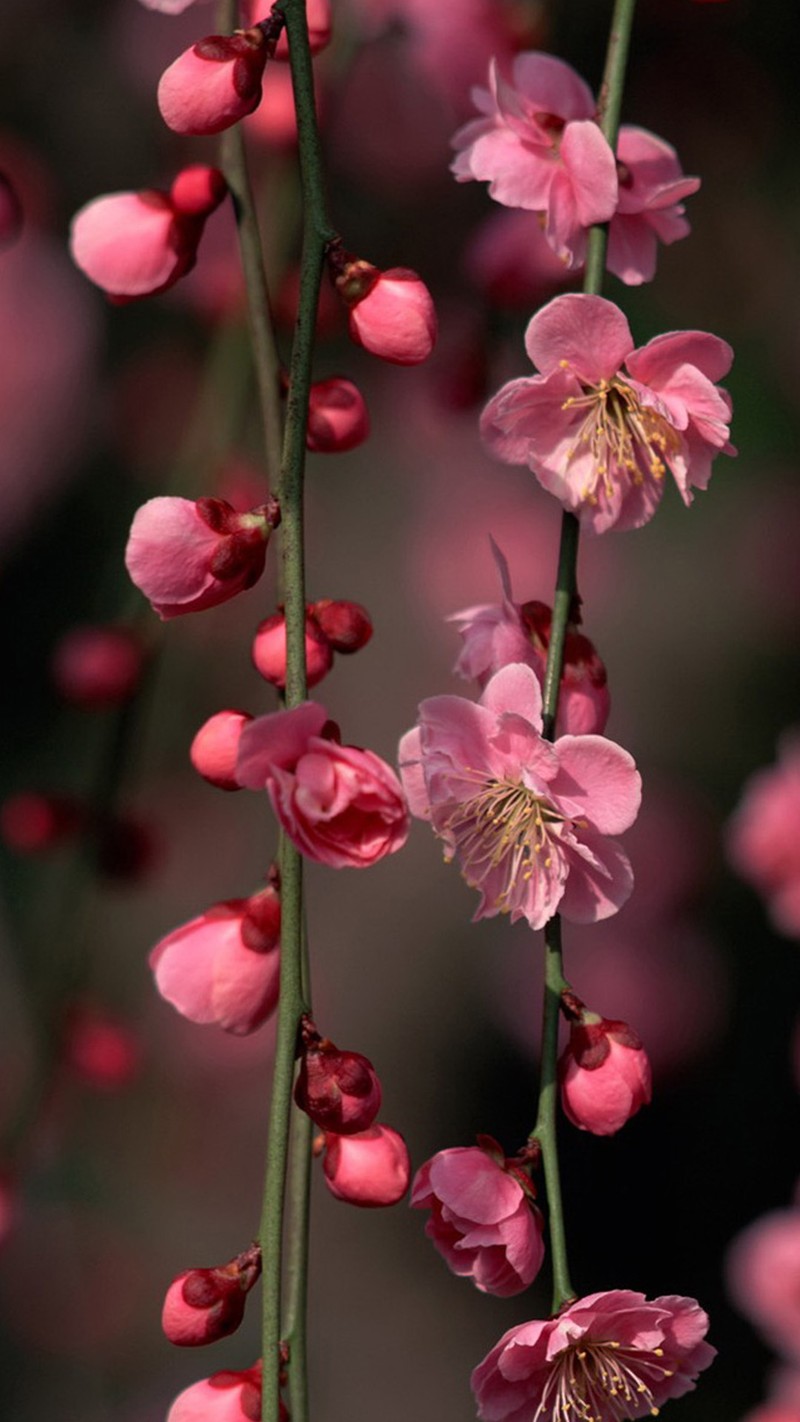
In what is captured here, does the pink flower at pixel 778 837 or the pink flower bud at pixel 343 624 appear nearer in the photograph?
the pink flower bud at pixel 343 624

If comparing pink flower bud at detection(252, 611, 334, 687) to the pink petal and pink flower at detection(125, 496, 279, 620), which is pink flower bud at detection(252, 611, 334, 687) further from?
the pink petal

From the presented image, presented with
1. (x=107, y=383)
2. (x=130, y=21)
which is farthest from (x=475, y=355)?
(x=130, y=21)

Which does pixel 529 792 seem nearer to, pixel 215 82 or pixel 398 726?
pixel 215 82

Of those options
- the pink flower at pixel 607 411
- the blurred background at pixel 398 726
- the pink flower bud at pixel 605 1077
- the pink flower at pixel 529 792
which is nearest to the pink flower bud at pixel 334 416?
the pink flower at pixel 607 411

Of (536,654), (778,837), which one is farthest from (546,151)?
(778,837)

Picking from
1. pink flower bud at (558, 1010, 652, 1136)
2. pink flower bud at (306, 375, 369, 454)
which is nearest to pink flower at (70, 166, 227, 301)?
pink flower bud at (306, 375, 369, 454)

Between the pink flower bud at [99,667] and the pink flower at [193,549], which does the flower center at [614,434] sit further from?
the pink flower bud at [99,667]
